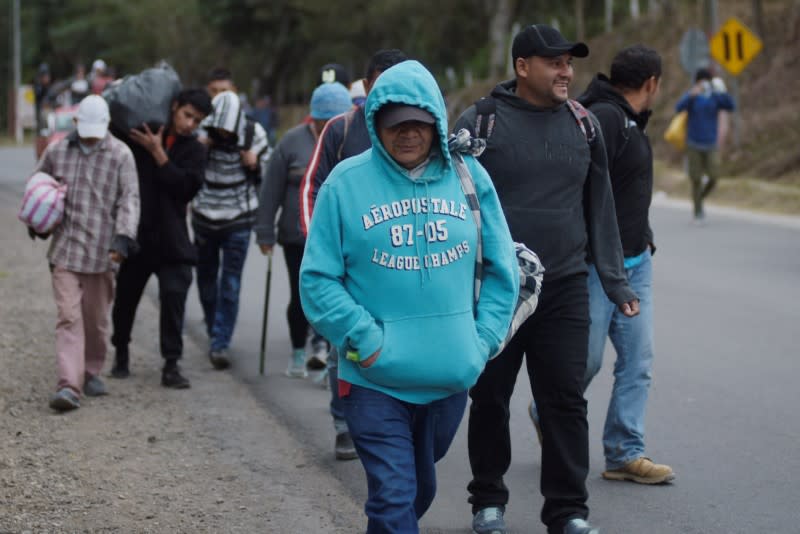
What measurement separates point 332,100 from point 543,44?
9.56 ft

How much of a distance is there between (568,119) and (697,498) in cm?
186

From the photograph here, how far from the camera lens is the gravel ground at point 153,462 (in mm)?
6047

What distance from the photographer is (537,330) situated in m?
5.64

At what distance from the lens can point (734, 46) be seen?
2525 centimetres

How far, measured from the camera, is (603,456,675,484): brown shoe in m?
6.60

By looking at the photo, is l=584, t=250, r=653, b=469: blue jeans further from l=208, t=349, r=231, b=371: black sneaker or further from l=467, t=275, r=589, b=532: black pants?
l=208, t=349, r=231, b=371: black sneaker

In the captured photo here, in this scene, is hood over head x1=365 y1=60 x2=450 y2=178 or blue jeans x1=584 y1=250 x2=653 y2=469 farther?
blue jeans x1=584 y1=250 x2=653 y2=469

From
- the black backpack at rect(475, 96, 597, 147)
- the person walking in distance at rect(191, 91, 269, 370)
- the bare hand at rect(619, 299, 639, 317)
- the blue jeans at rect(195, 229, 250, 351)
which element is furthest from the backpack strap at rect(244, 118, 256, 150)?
the bare hand at rect(619, 299, 639, 317)

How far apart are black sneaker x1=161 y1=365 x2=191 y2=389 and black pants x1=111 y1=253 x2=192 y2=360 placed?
79 mm

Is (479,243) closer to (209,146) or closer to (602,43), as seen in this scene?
(209,146)

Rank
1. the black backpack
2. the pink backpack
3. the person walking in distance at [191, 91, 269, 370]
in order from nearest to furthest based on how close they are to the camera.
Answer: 1. the black backpack
2. the pink backpack
3. the person walking in distance at [191, 91, 269, 370]

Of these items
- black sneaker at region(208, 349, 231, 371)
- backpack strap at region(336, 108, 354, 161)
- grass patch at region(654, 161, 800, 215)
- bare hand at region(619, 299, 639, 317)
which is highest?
backpack strap at region(336, 108, 354, 161)

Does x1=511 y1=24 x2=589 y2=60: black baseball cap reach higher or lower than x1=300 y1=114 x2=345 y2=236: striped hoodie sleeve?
higher

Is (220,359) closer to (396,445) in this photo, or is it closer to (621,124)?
(621,124)
